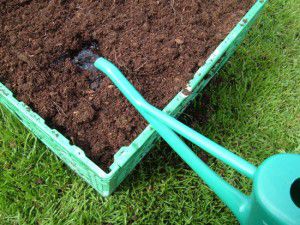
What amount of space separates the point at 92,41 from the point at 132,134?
59cm

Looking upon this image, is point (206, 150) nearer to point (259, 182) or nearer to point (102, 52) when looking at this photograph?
point (259, 182)

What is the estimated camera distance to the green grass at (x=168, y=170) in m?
1.70

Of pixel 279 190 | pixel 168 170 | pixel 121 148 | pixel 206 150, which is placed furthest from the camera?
pixel 168 170

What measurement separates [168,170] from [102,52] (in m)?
0.67

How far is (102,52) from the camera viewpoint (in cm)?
186

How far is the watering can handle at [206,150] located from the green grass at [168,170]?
20.4 inches

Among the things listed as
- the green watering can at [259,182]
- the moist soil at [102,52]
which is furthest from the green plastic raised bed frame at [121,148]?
the green watering can at [259,182]

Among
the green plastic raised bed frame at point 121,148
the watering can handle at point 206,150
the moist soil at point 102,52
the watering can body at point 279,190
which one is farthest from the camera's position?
the moist soil at point 102,52

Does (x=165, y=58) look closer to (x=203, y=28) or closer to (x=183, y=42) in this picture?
(x=183, y=42)

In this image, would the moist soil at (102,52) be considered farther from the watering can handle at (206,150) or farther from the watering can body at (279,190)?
the watering can body at (279,190)

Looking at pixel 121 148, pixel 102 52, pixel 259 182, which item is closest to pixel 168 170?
pixel 121 148

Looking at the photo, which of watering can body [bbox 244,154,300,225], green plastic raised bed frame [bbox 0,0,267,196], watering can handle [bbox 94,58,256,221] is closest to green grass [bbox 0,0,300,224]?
green plastic raised bed frame [bbox 0,0,267,196]

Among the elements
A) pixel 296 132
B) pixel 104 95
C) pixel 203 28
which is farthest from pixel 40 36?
pixel 296 132

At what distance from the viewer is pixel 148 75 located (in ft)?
5.80
